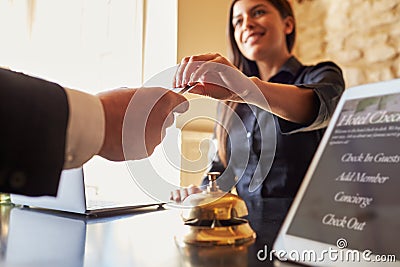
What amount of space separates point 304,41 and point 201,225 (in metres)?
2.41

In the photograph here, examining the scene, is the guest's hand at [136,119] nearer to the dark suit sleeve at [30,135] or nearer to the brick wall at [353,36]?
the dark suit sleeve at [30,135]

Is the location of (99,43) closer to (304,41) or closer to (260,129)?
Answer: (260,129)

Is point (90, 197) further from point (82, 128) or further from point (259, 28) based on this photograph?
point (259, 28)

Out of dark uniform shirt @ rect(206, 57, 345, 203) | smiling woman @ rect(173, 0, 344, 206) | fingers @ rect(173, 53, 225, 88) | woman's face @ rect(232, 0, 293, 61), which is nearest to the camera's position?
fingers @ rect(173, 53, 225, 88)

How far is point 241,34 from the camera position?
1.52 meters

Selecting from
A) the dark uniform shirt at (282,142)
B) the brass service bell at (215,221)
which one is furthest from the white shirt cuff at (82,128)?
the dark uniform shirt at (282,142)

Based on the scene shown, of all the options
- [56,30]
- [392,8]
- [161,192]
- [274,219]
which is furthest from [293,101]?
[392,8]

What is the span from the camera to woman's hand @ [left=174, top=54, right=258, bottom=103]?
61cm

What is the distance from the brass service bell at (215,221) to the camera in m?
0.47

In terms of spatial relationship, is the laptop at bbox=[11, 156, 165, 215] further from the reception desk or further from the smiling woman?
the smiling woman

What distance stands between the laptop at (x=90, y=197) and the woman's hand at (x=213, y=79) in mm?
189

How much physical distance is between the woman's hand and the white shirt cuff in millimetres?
160

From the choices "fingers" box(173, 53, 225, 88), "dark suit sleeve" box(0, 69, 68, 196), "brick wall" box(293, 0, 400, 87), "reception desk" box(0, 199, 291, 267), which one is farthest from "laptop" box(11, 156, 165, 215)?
"brick wall" box(293, 0, 400, 87)

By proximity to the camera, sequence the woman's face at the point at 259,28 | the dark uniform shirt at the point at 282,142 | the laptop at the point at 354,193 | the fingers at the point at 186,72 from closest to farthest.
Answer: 1. the laptop at the point at 354,193
2. the fingers at the point at 186,72
3. the dark uniform shirt at the point at 282,142
4. the woman's face at the point at 259,28
